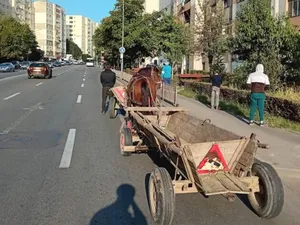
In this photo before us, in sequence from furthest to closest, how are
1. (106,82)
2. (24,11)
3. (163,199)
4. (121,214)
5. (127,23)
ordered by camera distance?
(24,11), (127,23), (106,82), (121,214), (163,199)

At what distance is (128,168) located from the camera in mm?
7363

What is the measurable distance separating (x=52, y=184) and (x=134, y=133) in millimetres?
2762

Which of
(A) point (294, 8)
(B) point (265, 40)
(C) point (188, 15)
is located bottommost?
(B) point (265, 40)

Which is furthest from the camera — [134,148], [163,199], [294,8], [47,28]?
[47,28]

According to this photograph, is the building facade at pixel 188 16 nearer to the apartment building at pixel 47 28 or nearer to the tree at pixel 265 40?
the tree at pixel 265 40

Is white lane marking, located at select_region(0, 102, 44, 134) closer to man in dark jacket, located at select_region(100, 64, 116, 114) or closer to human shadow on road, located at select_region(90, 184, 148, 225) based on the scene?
man in dark jacket, located at select_region(100, 64, 116, 114)

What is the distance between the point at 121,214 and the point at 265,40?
14178 millimetres

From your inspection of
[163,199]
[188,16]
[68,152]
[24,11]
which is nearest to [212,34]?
[68,152]

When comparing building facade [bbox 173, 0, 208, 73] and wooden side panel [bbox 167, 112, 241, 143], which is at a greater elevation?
building facade [bbox 173, 0, 208, 73]

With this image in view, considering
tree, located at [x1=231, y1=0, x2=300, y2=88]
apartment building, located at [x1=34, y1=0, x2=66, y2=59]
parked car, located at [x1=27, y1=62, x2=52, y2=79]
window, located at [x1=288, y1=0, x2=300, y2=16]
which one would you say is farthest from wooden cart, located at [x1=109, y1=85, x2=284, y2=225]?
apartment building, located at [x1=34, y1=0, x2=66, y2=59]

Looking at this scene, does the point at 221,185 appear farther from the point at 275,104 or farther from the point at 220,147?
the point at 275,104

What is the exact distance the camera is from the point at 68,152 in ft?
28.0

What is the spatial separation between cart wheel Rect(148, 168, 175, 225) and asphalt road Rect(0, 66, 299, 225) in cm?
26

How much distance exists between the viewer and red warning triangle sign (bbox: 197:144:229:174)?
194 inches
